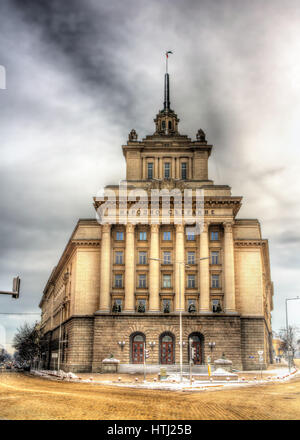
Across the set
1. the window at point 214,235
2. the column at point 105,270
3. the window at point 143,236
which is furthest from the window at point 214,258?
the column at point 105,270

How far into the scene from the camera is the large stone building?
67.6 meters

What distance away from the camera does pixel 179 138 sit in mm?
82312

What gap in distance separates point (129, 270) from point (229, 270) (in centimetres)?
1376

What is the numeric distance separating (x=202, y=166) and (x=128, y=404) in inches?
2238

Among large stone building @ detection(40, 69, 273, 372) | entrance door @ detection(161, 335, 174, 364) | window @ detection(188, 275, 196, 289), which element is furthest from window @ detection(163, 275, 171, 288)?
entrance door @ detection(161, 335, 174, 364)

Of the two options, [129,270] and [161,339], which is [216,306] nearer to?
[161,339]

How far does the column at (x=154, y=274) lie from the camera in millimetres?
69250

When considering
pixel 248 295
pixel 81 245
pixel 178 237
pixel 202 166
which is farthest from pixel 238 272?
pixel 81 245

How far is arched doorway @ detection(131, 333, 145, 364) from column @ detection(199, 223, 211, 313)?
892 cm

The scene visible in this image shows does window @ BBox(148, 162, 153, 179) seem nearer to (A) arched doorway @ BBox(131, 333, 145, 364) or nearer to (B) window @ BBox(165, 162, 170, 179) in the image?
(B) window @ BBox(165, 162, 170, 179)

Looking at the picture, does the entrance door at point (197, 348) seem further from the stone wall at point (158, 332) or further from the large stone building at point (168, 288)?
the stone wall at point (158, 332)

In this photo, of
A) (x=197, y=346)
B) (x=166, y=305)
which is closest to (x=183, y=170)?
(x=166, y=305)

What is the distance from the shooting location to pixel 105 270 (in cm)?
7056
